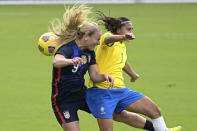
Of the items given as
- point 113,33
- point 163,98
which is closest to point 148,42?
point 163,98

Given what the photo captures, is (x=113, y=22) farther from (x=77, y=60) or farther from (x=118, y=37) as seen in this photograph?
(x=77, y=60)

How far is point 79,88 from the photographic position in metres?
7.21

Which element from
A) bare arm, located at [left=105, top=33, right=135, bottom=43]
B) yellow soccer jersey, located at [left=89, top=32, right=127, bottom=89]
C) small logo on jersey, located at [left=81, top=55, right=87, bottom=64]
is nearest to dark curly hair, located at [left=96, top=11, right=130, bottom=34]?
yellow soccer jersey, located at [left=89, top=32, right=127, bottom=89]

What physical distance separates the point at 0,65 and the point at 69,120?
8052 mm

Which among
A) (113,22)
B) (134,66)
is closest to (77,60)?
(113,22)

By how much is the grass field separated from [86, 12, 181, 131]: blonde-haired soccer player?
1.82m

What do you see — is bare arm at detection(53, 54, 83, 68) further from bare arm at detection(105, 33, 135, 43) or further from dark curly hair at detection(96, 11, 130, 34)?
dark curly hair at detection(96, 11, 130, 34)

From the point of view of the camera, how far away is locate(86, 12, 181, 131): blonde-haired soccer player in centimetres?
727

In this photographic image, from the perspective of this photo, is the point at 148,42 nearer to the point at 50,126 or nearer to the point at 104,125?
the point at 50,126

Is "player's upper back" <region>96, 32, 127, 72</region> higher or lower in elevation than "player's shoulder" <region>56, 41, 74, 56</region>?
lower

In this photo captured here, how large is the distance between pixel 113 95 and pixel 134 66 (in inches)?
281

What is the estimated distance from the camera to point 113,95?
7359 mm

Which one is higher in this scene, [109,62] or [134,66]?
[109,62]

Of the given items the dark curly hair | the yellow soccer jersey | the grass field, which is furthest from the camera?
the grass field
